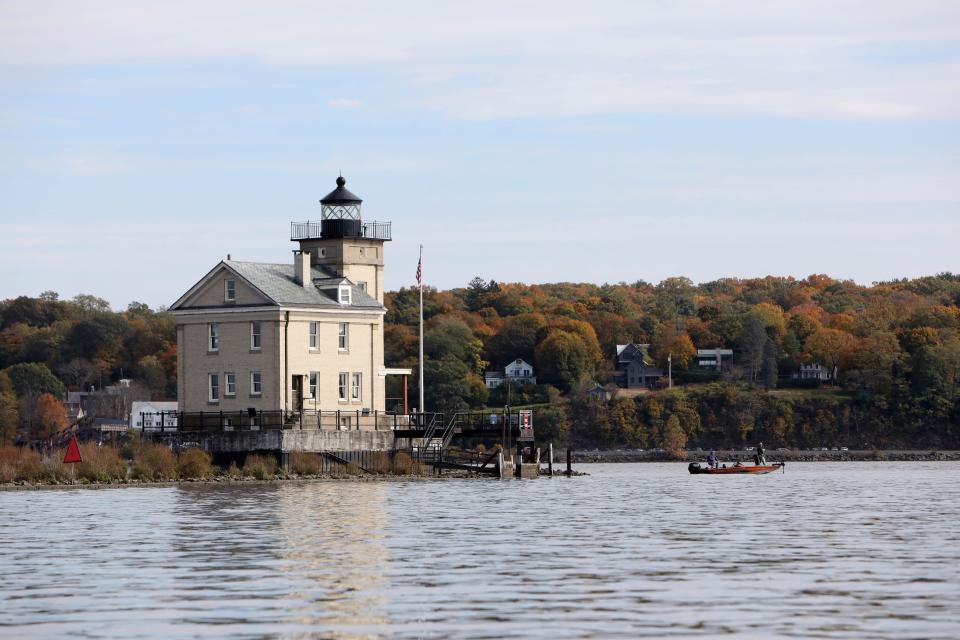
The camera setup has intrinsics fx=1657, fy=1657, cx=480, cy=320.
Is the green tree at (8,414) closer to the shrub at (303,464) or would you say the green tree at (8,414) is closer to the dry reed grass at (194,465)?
the shrub at (303,464)

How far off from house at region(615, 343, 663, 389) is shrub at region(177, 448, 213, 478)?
427 ft

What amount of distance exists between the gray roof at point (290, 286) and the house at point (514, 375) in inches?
4259

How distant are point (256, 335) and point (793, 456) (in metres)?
98.1

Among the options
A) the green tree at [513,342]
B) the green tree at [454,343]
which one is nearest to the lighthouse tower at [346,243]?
the green tree at [454,343]

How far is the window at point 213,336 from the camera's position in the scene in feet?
251

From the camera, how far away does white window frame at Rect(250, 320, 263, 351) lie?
2965 inches

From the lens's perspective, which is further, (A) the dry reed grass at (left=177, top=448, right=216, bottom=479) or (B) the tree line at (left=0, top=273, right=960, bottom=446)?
(B) the tree line at (left=0, top=273, right=960, bottom=446)

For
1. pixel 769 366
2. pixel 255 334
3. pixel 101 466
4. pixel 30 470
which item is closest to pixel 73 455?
pixel 101 466

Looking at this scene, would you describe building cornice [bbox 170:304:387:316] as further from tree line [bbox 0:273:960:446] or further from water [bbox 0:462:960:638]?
tree line [bbox 0:273:960:446]

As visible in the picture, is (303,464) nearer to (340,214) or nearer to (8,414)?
(340,214)

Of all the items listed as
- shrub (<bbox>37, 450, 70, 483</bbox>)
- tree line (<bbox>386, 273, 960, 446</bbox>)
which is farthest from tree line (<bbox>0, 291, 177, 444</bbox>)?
shrub (<bbox>37, 450, 70, 483</bbox>)

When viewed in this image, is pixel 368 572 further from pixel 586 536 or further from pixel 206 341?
pixel 206 341

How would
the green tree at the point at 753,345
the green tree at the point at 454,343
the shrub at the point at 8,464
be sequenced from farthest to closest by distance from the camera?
the green tree at the point at 753,345 → the green tree at the point at 454,343 → the shrub at the point at 8,464

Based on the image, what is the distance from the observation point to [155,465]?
65.3 m
